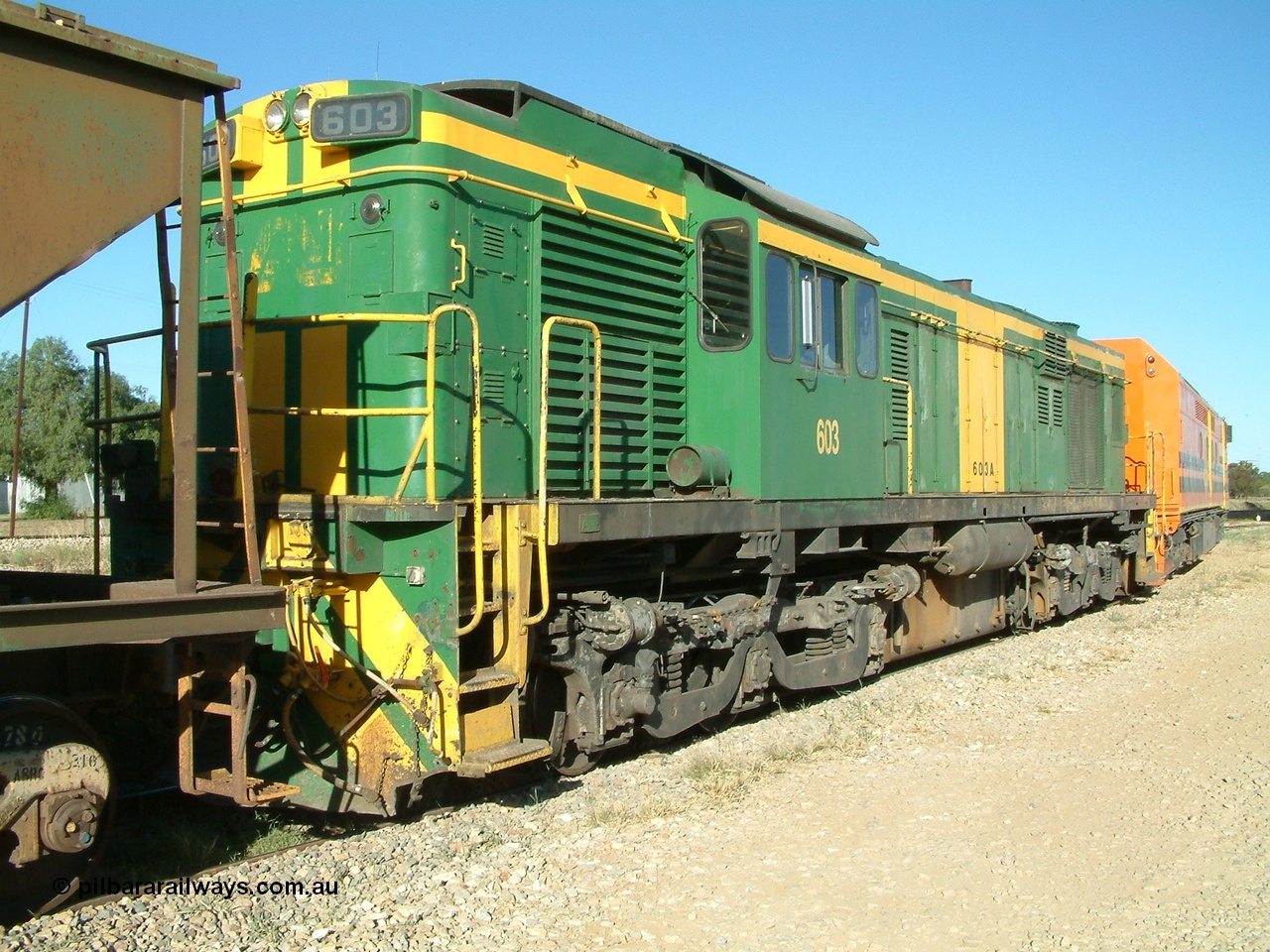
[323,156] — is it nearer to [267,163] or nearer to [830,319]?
[267,163]

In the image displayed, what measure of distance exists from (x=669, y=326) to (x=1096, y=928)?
4176 mm

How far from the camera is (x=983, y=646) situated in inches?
449

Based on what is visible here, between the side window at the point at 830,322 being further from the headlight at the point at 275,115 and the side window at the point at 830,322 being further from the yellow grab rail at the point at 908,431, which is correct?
the headlight at the point at 275,115

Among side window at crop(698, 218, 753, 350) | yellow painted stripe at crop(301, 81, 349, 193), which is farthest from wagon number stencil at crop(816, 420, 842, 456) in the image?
yellow painted stripe at crop(301, 81, 349, 193)

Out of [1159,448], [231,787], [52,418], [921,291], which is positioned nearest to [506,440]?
Result: [231,787]

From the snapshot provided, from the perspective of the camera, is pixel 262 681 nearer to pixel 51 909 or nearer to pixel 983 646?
pixel 51 909

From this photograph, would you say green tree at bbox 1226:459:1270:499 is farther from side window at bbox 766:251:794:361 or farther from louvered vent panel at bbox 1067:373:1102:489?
Answer: side window at bbox 766:251:794:361

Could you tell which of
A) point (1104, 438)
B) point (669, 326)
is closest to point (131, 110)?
point (669, 326)

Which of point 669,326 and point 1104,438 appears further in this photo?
point 1104,438

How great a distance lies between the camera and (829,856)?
190 inches

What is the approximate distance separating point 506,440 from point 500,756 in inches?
64.9

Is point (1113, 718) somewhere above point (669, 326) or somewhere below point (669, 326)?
below

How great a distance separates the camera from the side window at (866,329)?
26.9 feet

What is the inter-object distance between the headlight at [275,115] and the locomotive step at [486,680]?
3.05 meters
